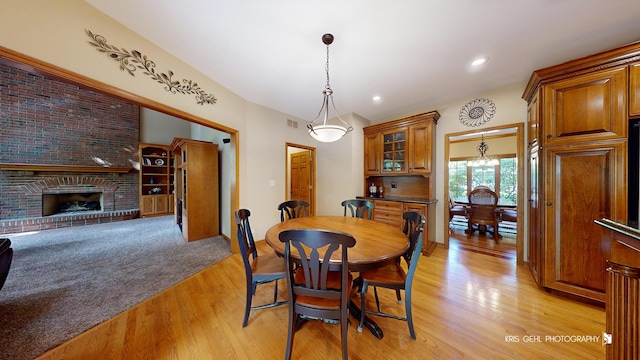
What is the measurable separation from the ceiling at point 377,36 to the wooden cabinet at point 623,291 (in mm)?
1765

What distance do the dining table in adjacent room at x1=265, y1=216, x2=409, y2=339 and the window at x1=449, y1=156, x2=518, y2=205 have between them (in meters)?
5.04

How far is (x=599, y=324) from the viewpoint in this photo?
1609 millimetres

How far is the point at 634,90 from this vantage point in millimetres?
1632

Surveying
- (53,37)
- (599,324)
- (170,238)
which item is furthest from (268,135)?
(599,324)

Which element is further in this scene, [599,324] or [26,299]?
[26,299]

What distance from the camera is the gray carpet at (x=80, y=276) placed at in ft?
5.12

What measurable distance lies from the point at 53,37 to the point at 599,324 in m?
4.90

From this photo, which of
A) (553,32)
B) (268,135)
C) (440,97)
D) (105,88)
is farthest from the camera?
(268,135)

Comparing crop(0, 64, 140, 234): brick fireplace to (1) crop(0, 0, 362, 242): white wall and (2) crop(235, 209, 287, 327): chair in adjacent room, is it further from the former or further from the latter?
(2) crop(235, 209, 287, 327): chair in adjacent room

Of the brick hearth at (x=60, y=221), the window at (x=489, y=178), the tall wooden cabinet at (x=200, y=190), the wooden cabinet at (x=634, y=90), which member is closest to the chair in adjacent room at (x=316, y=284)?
the wooden cabinet at (x=634, y=90)

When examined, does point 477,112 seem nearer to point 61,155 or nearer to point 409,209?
point 409,209

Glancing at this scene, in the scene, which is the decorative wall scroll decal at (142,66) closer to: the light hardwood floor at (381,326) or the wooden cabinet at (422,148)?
the light hardwood floor at (381,326)

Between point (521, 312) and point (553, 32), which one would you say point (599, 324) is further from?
point (553, 32)

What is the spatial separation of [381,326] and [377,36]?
269 cm
